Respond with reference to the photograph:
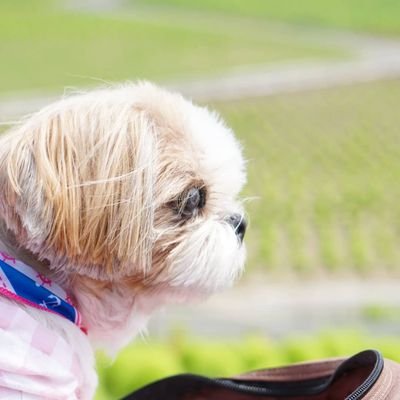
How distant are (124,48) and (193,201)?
18.2 m

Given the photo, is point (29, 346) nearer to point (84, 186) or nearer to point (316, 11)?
point (84, 186)

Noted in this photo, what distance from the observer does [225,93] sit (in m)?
14.6

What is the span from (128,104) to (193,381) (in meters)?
0.86

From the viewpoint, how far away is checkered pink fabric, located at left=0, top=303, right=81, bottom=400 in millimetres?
1979

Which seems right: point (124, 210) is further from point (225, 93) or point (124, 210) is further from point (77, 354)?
point (225, 93)

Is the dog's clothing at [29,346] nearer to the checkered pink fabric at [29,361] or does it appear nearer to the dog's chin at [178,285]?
the checkered pink fabric at [29,361]

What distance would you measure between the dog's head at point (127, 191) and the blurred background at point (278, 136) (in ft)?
1.08

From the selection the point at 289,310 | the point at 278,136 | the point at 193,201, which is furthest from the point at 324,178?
the point at 193,201

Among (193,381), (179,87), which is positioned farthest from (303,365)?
(179,87)

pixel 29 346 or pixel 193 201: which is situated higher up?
pixel 193 201

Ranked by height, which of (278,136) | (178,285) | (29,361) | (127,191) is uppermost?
(127,191)

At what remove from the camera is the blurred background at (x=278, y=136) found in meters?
4.52

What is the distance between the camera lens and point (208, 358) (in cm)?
360

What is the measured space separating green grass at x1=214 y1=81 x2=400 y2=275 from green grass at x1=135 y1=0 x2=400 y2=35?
8.96 metres
